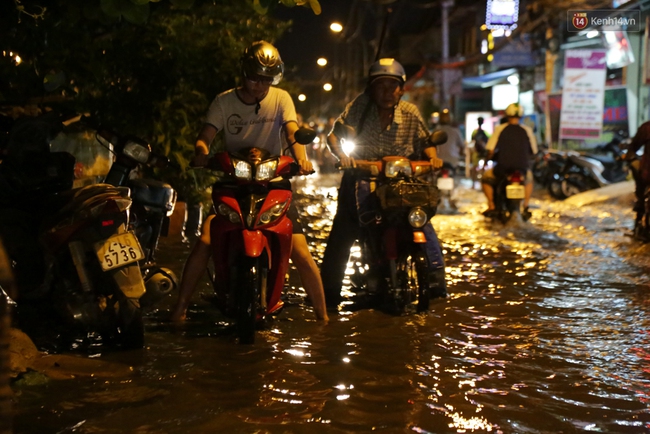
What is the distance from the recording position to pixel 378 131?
254 inches

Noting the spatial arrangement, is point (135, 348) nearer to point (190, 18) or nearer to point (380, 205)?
point (380, 205)

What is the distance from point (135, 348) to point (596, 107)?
1520 cm

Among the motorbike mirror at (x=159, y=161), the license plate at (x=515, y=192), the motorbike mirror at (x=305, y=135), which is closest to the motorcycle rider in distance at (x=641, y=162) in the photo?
the license plate at (x=515, y=192)

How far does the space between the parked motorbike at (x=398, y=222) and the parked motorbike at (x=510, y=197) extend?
5.77 m

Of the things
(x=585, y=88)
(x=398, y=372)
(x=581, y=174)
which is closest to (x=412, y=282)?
(x=398, y=372)

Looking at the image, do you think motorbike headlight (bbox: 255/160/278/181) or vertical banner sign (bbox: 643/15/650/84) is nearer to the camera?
motorbike headlight (bbox: 255/160/278/181)

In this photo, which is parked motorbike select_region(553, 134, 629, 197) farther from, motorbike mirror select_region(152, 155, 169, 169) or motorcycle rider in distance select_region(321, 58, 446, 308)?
motorbike mirror select_region(152, 155, 169, 169)

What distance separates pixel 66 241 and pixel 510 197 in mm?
8421

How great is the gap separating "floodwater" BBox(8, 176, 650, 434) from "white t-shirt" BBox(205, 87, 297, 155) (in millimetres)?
1350

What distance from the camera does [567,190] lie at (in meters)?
17.1

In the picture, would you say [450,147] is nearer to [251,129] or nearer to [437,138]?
[437,138]

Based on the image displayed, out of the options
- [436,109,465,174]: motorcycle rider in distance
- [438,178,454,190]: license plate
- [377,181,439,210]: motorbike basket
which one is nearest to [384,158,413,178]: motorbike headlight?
[377,181,439,210]: motorbike basket

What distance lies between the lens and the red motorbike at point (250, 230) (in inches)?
195

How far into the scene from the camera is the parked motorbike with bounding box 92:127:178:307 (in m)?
4.96
